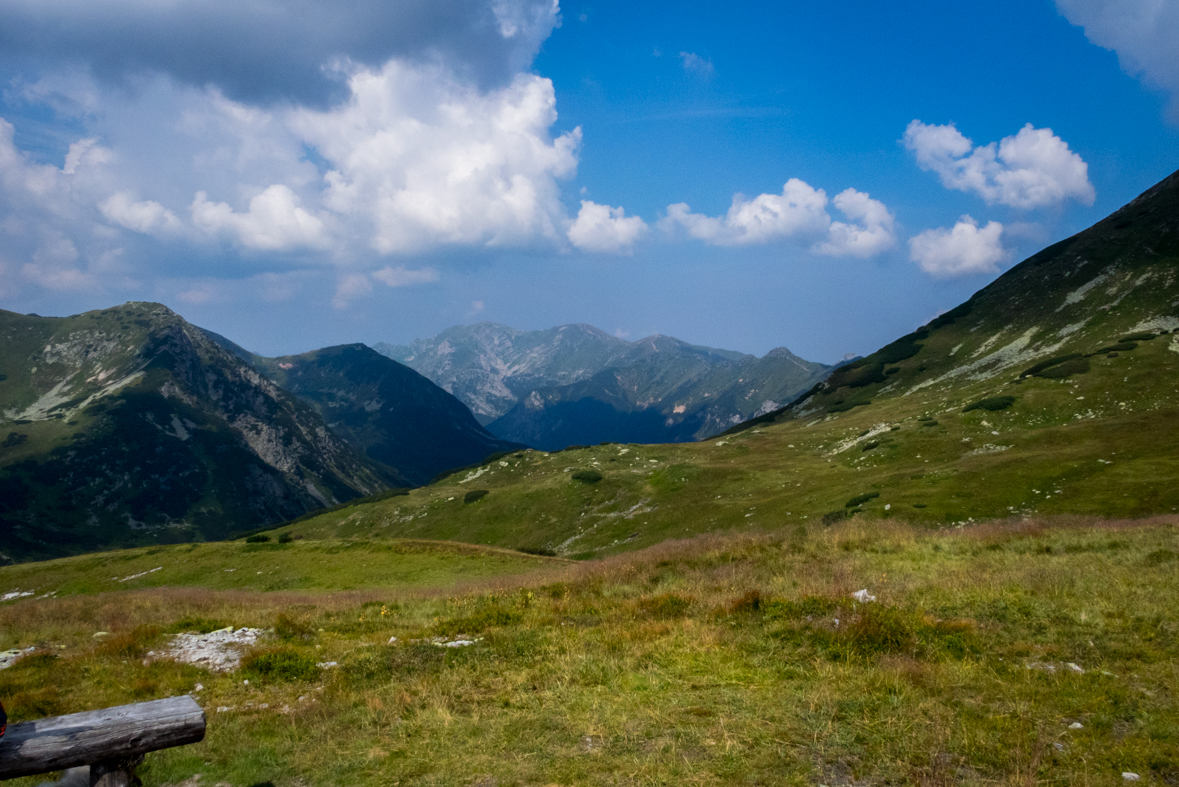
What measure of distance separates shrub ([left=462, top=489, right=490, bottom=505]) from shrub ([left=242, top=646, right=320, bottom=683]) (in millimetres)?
69752

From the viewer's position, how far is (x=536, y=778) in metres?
7.77

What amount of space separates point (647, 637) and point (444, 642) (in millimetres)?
5523

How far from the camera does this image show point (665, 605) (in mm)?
15695

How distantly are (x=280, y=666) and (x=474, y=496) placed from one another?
2824 inches

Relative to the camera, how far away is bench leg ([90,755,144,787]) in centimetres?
665

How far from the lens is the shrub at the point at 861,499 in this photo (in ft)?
145

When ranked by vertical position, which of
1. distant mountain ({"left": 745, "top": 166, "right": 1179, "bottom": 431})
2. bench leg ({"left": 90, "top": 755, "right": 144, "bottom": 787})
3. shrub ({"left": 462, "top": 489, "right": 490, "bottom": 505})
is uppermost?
distant mountain ({"left": 745, "top": 166, "right": 1179, "bottom": 431})

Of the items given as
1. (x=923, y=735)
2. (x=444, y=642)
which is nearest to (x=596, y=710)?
(x=923, y=735)

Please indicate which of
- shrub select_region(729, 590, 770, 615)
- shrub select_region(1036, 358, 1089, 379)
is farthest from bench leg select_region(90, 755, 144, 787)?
shrub select_region(1036, 358, 1089, 379)

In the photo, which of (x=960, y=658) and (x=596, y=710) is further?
(x=960, y=658)

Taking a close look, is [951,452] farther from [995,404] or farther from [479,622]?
[479,622]

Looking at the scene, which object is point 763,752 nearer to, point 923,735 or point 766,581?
point 923,735

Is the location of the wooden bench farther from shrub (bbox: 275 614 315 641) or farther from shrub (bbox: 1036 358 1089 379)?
shrub (bbox: 1036 358 1089 379)

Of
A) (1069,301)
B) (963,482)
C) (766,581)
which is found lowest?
(963,482)
